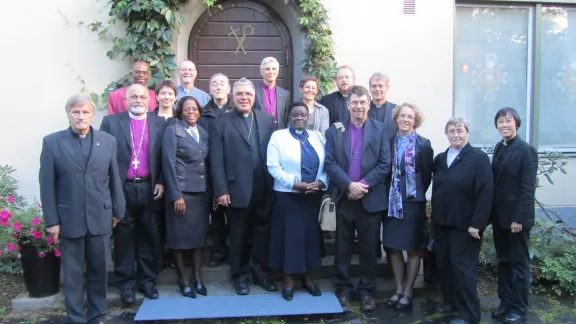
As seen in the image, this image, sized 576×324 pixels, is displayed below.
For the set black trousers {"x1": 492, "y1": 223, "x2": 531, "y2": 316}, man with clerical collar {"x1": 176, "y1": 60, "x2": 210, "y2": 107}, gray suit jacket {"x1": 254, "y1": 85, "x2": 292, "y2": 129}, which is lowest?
black trousers {"x1": 492, "y1": 223, "x2": 531, "y2": 316}

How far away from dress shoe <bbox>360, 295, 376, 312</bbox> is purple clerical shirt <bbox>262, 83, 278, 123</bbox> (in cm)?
188

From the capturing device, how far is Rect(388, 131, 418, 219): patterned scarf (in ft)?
13.8

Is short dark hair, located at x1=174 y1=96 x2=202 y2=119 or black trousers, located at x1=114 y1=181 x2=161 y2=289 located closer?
black trousers, located at x1=114 y1=181 x2=161 y2=289

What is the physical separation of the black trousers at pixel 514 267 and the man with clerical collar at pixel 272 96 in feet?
7.15

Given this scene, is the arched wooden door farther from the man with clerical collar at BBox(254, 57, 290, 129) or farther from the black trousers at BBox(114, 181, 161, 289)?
the black trousers at BBox(114, 181, 161, 289)

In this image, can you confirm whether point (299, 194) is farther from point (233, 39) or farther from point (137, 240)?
point (233, 39)

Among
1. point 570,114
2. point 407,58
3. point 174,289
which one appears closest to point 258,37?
point 407,58

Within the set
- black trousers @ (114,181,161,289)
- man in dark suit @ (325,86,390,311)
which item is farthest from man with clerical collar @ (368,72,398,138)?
black trousers @ (114,181,161,289)

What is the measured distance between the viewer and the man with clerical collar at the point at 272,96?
15.8ft

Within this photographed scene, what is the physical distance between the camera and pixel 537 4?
6.75m

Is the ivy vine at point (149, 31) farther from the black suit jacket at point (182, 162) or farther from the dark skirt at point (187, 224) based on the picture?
the dark skirt at point (187, 224)

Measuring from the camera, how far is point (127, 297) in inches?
169

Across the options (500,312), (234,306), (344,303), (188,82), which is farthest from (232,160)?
(500,312)

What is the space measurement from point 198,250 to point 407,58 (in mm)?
3572
